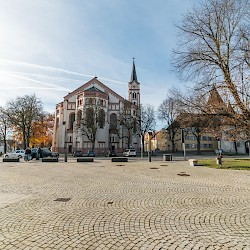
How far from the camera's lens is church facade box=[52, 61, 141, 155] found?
47.1m

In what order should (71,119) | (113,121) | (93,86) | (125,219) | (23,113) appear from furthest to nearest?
1. (93,86)
2. (113,121)
3. (71,119)
4. (23,113)
5. (125,219)

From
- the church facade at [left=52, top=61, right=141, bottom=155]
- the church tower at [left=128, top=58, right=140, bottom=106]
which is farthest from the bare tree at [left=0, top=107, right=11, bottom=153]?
the church tower at [left=128, top=58, right=140, bottom=106]

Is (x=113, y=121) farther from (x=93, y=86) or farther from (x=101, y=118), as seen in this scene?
(x=93, y=86)

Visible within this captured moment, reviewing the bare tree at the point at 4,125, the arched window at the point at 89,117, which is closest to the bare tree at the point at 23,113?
the bare tree at the point at 4,125

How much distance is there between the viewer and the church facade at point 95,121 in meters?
47.1

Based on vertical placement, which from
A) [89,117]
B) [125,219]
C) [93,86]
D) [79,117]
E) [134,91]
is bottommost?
[125,219]

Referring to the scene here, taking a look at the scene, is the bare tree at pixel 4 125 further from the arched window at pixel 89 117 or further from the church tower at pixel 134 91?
the church tower at pixel 134 91

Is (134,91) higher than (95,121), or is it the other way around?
(134,91)

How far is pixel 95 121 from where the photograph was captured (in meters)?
46.3

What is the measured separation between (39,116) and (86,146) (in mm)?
12690

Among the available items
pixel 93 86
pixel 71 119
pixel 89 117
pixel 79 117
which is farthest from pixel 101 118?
pixel 93 86

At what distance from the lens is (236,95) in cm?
1391

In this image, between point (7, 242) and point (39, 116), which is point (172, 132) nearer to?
point (39, 116)

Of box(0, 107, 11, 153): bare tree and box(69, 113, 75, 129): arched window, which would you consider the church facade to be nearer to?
box(69, 113, 75, 129): arched window
